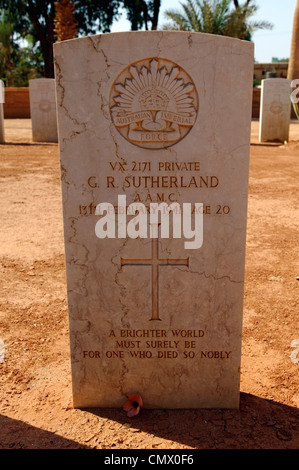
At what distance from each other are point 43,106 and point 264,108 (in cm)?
612

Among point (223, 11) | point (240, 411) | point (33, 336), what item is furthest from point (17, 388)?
point (223, 11)

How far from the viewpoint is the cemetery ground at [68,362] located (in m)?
2.10

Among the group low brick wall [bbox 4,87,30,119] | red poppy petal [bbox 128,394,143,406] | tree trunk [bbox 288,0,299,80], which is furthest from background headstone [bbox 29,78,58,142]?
red poppy petal [bbox 128,394,143,406]

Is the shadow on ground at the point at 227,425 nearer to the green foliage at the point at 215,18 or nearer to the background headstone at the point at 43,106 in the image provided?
the background headstone at the point at 43,106

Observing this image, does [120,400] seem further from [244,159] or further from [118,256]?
[244,159]

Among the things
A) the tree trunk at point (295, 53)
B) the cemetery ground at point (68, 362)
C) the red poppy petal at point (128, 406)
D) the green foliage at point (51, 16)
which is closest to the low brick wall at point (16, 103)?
the green foliage at point (51, 16)

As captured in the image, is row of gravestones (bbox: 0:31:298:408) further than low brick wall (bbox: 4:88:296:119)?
No

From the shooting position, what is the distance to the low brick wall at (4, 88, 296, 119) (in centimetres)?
2052

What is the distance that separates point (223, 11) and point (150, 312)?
21034 millimetres

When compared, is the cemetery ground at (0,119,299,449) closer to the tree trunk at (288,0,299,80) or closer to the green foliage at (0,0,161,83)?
the tree trunk at (288,0,299,80)

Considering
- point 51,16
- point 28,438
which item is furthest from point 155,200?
point 51,16

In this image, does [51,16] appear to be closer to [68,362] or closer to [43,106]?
[43,106]

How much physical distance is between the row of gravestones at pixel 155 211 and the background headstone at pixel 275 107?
11.3 metres
